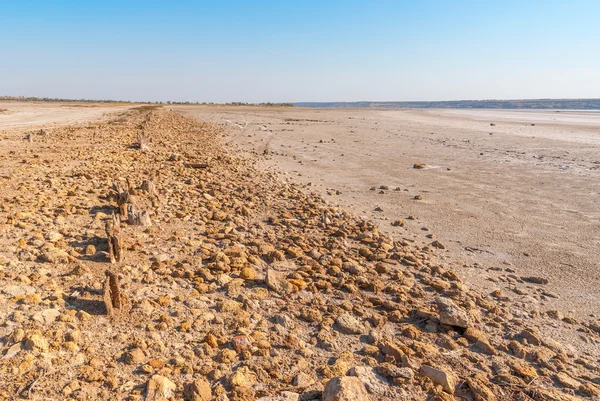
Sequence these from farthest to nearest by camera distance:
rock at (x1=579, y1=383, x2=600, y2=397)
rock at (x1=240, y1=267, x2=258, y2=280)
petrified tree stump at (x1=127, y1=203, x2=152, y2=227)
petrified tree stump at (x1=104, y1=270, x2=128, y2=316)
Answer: petrified tree stump at (x1=127, y1=203, x2=152, y2=227)
rock at (x1=240, y1=267, x2=258, y2=280)
petrified tree stump at (x1=104, y1=270, x2=128, y2=316)
rock at (x1=579, y1=383, x2=600, y2=397)

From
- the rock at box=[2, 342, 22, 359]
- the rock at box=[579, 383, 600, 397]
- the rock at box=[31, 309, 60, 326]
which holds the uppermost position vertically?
the rock at box=[31, 309, 60, 326]

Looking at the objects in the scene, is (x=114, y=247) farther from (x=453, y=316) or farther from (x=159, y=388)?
(x=453, y=316)

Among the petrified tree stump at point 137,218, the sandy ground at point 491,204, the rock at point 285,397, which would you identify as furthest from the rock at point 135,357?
the sandy ground at point 491,204

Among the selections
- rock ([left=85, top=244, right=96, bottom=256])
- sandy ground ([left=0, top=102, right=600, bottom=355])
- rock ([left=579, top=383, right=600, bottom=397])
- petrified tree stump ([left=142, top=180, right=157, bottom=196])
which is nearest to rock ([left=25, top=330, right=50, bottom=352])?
rock ([left=85, top=244, right=96, bottom=256])

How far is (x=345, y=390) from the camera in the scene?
7.88ft

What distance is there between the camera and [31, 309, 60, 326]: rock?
9.68ft

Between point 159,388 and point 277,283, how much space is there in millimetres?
1639

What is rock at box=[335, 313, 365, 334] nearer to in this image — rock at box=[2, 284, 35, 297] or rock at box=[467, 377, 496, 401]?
rock at box=[467, 377, 496, 401]

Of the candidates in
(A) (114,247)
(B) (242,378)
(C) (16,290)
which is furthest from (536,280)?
(C) (16,290)

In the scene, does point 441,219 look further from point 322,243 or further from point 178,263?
point 178,263

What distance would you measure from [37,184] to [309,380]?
603 centimetres

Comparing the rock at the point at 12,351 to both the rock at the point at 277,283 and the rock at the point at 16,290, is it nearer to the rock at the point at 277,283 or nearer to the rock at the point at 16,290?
the rock at the point at 16,290

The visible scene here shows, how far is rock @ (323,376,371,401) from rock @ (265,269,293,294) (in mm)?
1389

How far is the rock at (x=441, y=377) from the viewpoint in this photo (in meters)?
2.64
